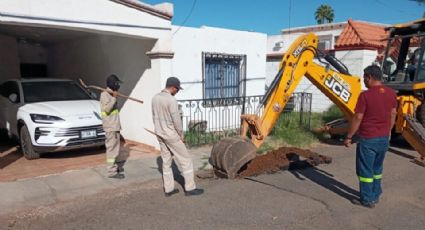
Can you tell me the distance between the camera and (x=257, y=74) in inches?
455

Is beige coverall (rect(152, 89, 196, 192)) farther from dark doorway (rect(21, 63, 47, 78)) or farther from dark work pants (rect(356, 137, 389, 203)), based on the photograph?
dark doorway (rect(21, 63, 47, 78))

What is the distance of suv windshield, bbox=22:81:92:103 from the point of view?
26.8ft

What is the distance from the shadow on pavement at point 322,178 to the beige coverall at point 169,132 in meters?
2.13

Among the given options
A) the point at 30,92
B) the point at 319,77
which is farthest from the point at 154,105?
the point at 30,92

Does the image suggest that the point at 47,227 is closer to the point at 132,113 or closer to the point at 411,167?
the point at 132,113

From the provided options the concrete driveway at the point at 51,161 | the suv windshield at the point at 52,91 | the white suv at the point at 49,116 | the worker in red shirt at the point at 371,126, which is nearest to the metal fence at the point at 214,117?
the concrete driveway at the point at 51,161

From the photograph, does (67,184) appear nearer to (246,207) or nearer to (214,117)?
(246,207)

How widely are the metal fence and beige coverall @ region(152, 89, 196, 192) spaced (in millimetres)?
3289

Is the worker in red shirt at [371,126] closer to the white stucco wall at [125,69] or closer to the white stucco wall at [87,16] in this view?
the white stucco wall at [87,16]

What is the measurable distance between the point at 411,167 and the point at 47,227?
21.0 ft

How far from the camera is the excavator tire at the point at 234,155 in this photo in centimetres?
601

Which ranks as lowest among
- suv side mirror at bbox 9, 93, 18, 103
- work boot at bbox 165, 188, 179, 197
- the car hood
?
work boot at bbox 165, 188, 179, 197

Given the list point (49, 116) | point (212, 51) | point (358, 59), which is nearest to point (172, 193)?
point (49, 116)

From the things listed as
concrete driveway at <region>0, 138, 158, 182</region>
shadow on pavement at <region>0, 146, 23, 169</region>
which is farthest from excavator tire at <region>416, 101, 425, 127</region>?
shadow on pavement at <region>0, 146, 23, 169</region>
